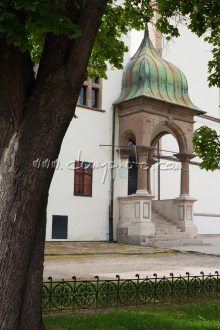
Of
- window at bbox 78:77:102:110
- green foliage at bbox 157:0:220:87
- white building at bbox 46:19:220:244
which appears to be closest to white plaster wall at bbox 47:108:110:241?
white building at bbox 46:19:220:244

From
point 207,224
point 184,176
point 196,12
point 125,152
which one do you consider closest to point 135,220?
point 184,176

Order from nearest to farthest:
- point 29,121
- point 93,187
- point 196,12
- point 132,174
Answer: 1. point 29,121
2. point 196,12
3. point 93,187
4. point 132,174

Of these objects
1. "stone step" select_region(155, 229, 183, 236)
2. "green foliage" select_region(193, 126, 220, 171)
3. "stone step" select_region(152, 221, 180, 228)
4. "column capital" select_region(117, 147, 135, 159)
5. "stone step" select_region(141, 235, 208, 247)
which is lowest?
"stone step" select_region(141, 235, 208, 247)

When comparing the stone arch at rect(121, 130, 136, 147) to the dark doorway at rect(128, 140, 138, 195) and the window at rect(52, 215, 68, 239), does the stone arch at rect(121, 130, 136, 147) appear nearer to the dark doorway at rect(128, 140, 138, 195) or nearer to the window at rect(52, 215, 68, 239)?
the dark doorway at rect(128, 140, 138, 195)

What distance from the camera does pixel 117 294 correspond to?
6844 millimetres

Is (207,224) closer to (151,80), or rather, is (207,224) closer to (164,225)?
(164,225)

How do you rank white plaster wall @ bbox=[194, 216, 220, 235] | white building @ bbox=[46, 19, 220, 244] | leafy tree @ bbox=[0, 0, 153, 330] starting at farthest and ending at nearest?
white plaster wall @ bbox=[194, 216, 220, 235], white building @ bbox=[46, 19, 220, 244], leafy tree @ bbox=[0, 0, 153, 330]

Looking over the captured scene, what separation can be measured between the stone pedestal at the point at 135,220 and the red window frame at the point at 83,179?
1752mm

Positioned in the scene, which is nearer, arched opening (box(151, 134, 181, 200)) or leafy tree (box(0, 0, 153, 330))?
→ leafy tree (box(0, 0, 153, 330))

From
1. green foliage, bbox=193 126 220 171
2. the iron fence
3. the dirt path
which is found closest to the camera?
the iron fence

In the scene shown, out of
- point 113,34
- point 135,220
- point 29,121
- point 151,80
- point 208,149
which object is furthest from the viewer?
point 151,80

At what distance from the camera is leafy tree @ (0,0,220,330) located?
455cm

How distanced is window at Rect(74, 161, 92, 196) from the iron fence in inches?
503

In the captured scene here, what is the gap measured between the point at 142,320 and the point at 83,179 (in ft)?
49.1
